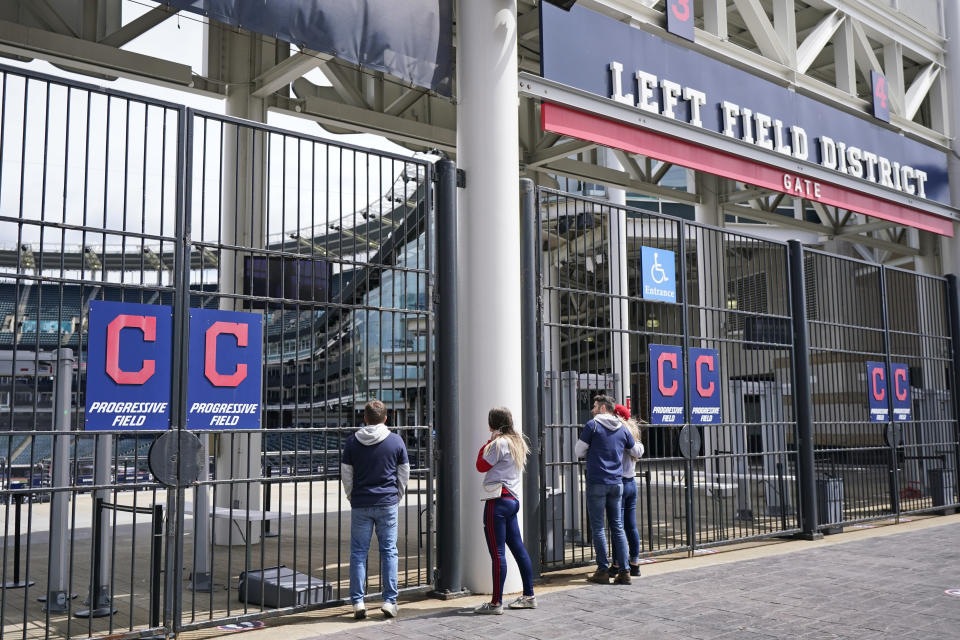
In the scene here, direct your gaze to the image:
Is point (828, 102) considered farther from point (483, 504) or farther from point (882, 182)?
point (483, 504)

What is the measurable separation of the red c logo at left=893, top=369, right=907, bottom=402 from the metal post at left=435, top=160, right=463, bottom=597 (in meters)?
8.44

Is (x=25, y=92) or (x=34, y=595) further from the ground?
(x=25, y=92)

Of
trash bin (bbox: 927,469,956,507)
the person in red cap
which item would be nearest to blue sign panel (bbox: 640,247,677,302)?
the person in red cap

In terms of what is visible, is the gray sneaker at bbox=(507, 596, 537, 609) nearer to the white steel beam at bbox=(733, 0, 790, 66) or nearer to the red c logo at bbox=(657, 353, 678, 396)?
the red c logo at bbox=(657, 353, 678, 396)

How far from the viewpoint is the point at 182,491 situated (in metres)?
6.11

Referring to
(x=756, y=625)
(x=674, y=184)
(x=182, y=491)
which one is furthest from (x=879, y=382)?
(x=674, y=184)

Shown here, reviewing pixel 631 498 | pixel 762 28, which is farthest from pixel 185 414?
pixel 762 28

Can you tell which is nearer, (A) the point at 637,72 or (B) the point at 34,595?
(B) the point at 34,595

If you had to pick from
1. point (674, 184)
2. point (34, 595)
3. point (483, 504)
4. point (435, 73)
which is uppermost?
point (674, 184)

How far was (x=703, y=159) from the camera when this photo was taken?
10.9 metres

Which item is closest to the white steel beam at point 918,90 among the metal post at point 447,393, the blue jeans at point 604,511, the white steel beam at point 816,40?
the white steel beam at point 816,40

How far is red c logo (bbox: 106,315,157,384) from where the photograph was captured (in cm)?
575

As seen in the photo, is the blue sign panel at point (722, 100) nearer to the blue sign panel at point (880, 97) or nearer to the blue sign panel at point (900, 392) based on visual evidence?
the blue sign panel at point (880, 97)

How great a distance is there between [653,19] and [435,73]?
366cm
